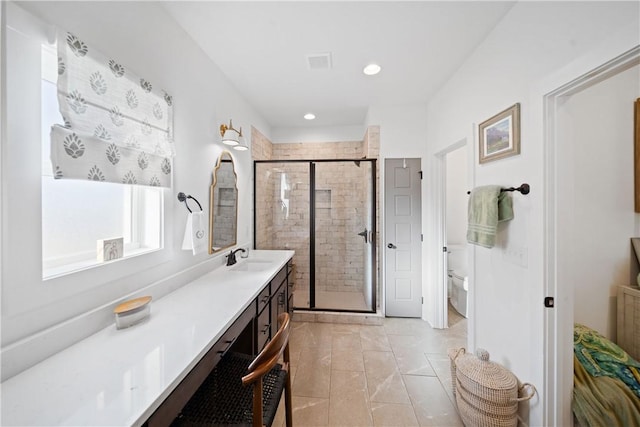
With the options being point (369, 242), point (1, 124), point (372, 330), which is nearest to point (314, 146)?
point (369, 242)

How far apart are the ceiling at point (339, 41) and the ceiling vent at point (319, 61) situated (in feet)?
0.13

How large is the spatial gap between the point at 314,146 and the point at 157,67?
2529mm

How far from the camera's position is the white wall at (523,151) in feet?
3.63

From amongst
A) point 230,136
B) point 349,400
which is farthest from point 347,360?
point 230,136

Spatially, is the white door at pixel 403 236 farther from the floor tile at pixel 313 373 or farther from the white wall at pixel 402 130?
the floor tile at pixel 313 373

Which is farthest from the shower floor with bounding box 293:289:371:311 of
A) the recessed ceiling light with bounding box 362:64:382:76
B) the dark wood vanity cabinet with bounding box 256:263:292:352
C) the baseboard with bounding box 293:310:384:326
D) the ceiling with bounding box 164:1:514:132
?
the recessed ceiling light with bounding box 362:64:382:76

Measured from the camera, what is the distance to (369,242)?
304cm

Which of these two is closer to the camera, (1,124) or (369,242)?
(1,124)

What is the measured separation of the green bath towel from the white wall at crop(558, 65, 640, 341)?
0.51 metres

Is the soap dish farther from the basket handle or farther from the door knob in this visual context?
the door knob

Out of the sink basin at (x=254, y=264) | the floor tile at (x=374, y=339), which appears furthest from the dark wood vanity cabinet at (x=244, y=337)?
the floor tile at (x=374, y=339)

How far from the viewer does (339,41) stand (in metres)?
1.76

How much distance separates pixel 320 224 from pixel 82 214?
2447 mm

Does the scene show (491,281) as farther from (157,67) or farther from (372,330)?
(157,67)
